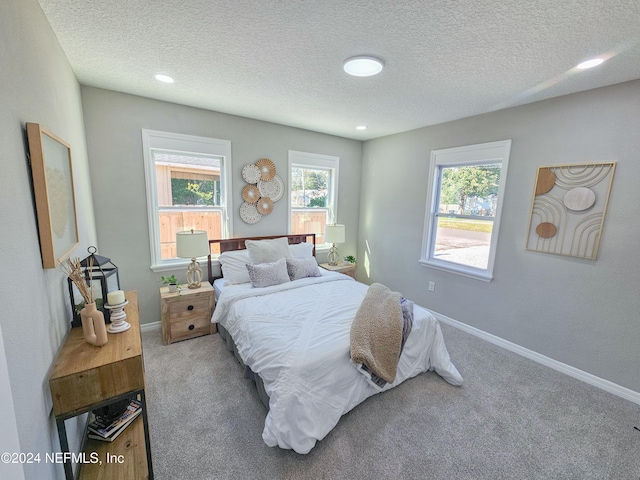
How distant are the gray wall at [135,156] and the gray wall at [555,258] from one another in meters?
2.21

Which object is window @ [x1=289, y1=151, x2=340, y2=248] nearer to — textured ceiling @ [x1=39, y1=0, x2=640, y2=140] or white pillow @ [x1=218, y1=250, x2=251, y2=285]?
white pillow @ [x1=218, y1=250, x2=251, y2=285]

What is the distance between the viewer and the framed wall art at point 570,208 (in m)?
2.24

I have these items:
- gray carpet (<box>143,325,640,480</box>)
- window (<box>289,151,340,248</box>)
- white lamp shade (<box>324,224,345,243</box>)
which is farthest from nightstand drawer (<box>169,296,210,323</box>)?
white lamp shade (<box>324,224,345,243</box>)

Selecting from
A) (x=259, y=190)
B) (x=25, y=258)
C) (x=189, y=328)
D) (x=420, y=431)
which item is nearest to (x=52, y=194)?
(x=25, y=258)

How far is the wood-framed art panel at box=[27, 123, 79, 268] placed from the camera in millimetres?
1145

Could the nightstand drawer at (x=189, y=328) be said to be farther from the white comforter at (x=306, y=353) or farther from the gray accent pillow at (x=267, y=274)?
the gray accent pillow at (x=267, y=274)

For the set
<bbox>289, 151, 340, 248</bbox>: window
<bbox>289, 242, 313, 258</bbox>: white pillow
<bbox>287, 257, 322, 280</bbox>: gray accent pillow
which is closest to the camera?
<bbox>287, 257, 322, 280</bbox>: gray accent pillow

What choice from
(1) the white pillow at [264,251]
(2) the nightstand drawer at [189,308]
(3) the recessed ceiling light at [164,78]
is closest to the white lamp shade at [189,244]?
(2) the nightstand drawer at [189,308]

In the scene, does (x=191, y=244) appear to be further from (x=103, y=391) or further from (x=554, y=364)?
(x=554, y=364)

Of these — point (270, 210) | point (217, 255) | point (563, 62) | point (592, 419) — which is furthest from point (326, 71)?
point (592, 419)

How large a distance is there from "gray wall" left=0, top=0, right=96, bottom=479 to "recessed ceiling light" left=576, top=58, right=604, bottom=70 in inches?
125

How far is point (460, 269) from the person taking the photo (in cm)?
326

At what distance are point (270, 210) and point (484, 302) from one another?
290 centimetres

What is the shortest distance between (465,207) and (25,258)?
3726mm
